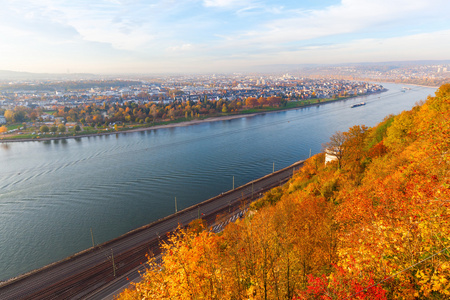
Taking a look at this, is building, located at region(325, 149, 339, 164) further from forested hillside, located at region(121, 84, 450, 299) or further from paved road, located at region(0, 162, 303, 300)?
paved road, located at region(0, 162, 303, 300)

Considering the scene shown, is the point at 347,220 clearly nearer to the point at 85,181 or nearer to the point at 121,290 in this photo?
the point at 121,290

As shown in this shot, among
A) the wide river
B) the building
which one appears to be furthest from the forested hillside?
the wide river

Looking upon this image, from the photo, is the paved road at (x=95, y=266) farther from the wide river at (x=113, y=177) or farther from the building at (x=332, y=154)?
the building at (x=332, y=154)

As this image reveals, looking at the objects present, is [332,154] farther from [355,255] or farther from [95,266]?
[95,266]

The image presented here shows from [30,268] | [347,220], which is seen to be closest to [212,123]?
[30,268]

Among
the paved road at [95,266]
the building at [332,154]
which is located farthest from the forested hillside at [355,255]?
the building at [332,154]
